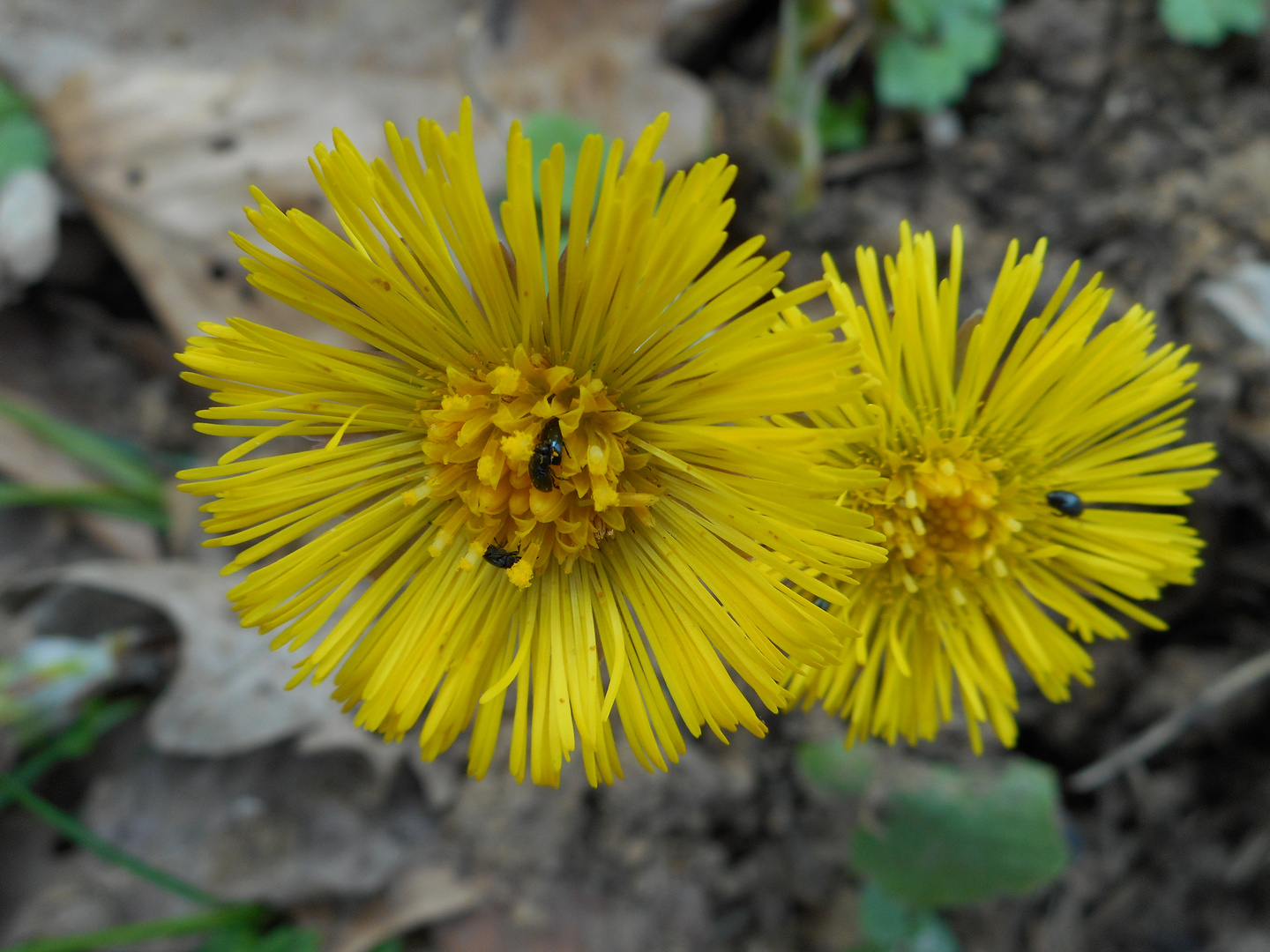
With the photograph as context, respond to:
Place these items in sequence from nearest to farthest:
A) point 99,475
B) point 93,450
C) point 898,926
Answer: point 898,926 < point 93,450 < point 99,475

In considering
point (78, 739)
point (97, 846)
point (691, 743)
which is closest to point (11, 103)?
point (78, 739)

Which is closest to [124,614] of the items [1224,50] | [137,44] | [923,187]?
[137,44]

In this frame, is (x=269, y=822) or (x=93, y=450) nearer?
(x=269, y=822)

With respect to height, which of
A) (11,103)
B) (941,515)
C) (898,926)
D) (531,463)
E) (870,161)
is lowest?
(898,926)

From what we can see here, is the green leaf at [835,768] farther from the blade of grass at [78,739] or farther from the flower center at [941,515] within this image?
the blade of grass at [78,739]

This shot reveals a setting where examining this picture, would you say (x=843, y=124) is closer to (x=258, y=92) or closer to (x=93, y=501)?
(x=258, y=92)

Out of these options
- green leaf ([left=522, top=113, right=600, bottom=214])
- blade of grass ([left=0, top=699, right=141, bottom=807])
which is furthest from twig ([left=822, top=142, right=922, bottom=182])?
blade of grass ([left=0, top=699, right=141, bottom=807])

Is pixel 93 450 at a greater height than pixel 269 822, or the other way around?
pixel 93 450
